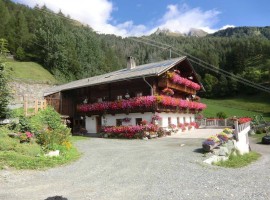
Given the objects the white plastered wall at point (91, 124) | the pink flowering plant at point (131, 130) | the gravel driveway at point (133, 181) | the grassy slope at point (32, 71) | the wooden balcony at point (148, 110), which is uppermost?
the grassy slope at point (32, 71)

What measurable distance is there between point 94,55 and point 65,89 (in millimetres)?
44746

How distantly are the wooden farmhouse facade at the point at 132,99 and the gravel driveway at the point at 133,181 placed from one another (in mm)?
13449

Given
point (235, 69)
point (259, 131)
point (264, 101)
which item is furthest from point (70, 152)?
point (235, 69)

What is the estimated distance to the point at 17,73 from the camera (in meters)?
57.5

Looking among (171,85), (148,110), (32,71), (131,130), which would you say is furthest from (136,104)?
(32,71)

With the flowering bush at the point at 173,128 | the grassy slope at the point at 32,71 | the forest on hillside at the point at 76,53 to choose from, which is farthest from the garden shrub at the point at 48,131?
the grassy slope at the point at 32,71

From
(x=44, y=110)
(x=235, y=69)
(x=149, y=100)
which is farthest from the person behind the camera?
(x=235, y=69)

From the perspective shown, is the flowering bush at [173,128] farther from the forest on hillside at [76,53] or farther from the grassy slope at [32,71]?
the grassy slope at [32,71]

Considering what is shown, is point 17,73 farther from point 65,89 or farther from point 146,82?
point 146,82

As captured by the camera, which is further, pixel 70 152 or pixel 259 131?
pixel 259 131

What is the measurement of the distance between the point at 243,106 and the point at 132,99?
53.9m

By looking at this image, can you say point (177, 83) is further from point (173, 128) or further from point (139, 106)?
point (139, 106)

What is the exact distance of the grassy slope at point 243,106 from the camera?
214 feet

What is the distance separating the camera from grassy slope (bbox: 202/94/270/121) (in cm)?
6512
